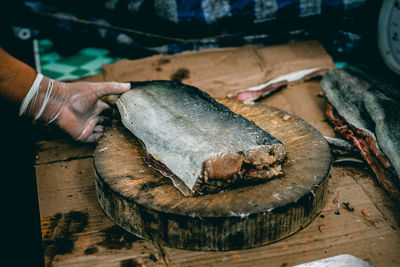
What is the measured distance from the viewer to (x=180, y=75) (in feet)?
10.9

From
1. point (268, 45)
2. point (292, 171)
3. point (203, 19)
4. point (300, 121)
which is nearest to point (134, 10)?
point (203, 19)

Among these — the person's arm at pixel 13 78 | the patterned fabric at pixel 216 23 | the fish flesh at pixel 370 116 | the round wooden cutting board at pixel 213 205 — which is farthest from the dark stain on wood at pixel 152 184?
the patterned fabric at pixel 216 23

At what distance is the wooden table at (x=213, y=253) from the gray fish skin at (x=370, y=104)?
0.23 metres

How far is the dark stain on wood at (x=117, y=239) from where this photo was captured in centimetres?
176

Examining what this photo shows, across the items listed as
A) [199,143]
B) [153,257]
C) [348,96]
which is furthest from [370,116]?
[153,257]

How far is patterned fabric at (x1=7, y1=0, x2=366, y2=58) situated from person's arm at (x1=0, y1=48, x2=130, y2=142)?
1495mm

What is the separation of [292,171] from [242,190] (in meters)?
0.29

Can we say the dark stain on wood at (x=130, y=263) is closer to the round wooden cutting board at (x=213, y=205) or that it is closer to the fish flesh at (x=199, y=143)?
the round wooden cutting board at (x=213, y=205)

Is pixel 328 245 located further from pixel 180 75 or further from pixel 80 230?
pixel 180 75

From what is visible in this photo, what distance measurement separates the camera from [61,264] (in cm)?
168

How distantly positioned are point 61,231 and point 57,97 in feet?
2.87

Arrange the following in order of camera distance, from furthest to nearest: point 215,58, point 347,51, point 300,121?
1. point 347,51
2. point 215,58
3. point 300,121

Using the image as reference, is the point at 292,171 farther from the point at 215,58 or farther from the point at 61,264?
the point at 215,58

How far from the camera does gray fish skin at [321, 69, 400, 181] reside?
6.84 ft
